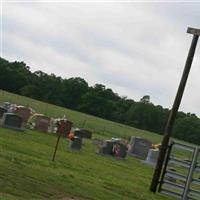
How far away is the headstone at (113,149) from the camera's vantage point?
35.0m

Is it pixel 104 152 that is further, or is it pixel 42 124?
pixel 42 124

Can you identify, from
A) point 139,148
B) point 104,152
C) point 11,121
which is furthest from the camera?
point 139,148

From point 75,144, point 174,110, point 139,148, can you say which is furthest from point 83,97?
point 174,110

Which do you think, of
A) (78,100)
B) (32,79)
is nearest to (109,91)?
(78,100)

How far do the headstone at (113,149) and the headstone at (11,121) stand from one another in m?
5.17

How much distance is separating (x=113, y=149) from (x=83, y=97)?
364 feet

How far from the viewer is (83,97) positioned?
480 feet

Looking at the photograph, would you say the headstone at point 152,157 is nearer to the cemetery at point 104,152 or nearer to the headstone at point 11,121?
the cemetery at point 104,152

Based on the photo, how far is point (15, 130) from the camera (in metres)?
35.8

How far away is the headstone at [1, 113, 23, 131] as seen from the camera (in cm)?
3552

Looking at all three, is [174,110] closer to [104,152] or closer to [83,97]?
[104,152]

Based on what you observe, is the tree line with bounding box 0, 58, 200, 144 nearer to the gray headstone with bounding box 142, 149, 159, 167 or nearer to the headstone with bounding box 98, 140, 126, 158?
the gray headstone with bounding box 142, 149, 159, 167

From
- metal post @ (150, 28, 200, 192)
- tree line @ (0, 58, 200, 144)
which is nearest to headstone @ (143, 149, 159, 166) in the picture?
metal post @ (150, 28, 200, 192)

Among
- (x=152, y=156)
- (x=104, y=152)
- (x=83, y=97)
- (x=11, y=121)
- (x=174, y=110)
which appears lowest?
(x=104, y=152)
